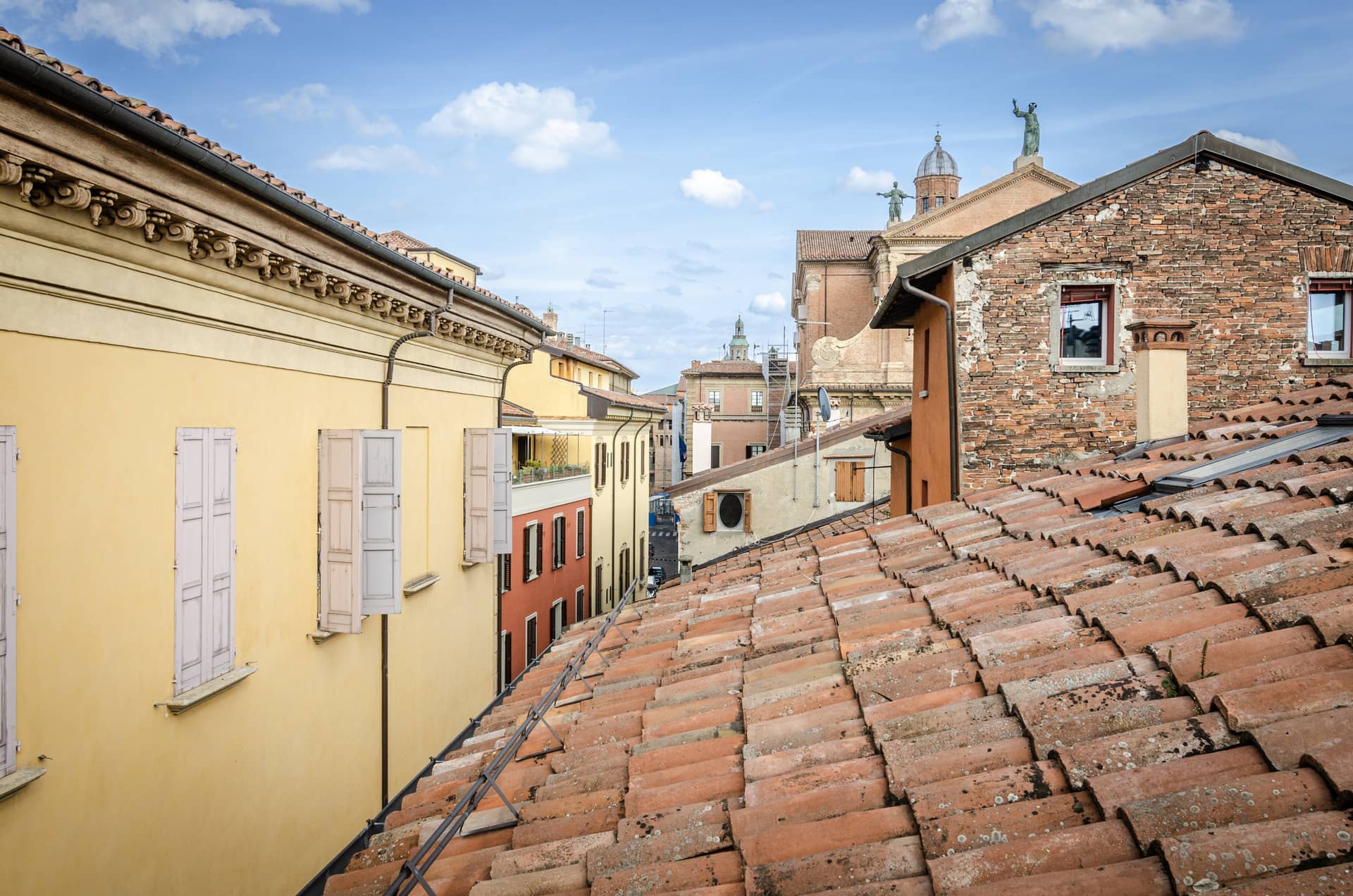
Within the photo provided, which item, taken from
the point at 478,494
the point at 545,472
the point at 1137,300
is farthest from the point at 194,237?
the point at 545,472

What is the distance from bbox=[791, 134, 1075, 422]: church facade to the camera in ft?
93.7

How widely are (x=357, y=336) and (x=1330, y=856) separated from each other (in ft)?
24.2

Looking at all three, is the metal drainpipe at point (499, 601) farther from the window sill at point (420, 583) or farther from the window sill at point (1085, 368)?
the window sill at point (1085, 368)

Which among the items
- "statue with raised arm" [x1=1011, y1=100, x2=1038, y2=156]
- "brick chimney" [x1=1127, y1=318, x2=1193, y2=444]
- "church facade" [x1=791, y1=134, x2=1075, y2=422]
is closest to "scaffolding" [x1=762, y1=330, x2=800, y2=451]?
"church facade" [x1=791, y1=134, x2=1075, y2=422]

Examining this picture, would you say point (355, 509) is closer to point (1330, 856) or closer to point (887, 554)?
point (887, 554)

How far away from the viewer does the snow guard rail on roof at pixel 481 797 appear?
2736 mm

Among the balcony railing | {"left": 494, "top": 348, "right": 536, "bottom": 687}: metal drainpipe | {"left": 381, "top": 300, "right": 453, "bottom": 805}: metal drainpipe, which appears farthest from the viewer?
the balcony railing

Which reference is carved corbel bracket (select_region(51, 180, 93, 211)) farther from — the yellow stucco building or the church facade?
the church facade

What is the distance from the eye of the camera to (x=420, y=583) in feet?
29.3

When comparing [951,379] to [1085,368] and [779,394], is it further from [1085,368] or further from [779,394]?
[779,394]

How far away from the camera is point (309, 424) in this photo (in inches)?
266

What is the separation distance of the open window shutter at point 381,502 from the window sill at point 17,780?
3140 millimetres

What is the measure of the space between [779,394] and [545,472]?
35310 mm

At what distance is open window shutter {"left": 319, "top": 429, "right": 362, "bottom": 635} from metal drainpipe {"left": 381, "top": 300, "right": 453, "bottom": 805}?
1.20 meters
